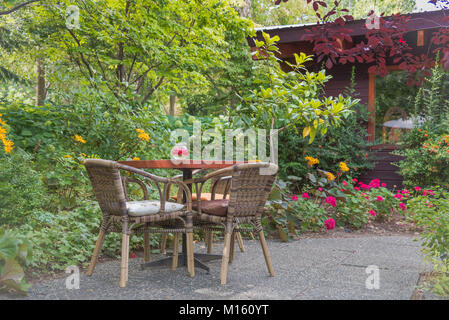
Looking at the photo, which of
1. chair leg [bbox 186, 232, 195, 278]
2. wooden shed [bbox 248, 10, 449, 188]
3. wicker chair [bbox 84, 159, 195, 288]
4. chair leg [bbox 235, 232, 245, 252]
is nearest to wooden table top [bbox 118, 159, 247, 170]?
wicker chair [bbox 84, 159, 195, 288]

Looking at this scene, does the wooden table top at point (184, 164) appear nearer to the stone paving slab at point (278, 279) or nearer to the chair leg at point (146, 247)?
the chair leg at point (146, 247)

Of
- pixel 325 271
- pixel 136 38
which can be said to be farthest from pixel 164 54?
pixel 325 271

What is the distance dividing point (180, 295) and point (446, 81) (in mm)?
6544

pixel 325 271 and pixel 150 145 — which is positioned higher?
pixel 150 145

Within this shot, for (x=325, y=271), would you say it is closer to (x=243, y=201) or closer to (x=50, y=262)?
(x=243, y=201)

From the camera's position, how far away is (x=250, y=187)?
276cm

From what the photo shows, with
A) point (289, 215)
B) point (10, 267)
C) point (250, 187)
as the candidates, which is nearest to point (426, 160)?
point (289, 215)

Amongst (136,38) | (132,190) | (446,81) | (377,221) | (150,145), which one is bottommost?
(377,221)

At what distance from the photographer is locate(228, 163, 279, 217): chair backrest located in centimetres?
266

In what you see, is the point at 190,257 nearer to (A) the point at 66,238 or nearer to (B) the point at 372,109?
(A) the point at 66,238

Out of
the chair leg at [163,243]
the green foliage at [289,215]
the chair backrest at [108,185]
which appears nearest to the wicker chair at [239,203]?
the chair backrest at [108,185]

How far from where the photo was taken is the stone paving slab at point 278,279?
7.82ft

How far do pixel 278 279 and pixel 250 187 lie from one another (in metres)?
0.67

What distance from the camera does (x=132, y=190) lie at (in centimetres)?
419
